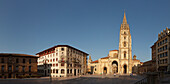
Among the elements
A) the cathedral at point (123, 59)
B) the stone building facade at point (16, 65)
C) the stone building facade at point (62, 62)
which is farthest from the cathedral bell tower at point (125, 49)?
the stone building facade at point (16, 65)

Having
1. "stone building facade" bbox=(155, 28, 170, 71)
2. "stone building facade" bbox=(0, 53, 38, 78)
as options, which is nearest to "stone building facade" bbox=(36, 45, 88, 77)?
"stone building facade" bbox=(0, 53, 38, 78)

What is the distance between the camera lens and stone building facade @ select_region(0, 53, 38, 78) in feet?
163

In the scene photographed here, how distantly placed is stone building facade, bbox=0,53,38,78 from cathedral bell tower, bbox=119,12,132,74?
185 feet

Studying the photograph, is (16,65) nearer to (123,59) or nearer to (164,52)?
(164,52)

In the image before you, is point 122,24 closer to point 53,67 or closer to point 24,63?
point 53,67

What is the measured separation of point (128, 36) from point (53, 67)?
54386 mm

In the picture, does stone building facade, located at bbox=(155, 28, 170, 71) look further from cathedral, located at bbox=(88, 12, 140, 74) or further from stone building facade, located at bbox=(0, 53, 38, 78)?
stone building facade, located at bbox=(0, 53, 38, 78)

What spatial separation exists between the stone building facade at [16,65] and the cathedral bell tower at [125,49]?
185 feet

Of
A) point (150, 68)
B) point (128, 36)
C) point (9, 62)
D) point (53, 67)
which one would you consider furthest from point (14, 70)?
point (128, 36)

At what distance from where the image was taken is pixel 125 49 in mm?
95875

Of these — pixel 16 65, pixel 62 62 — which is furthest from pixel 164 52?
pixel 16 65

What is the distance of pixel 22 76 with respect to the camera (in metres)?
50.4

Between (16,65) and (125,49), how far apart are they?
65651 mm

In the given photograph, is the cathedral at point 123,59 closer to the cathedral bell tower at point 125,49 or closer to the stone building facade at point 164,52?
the cathedral bell tower at point 125,49
